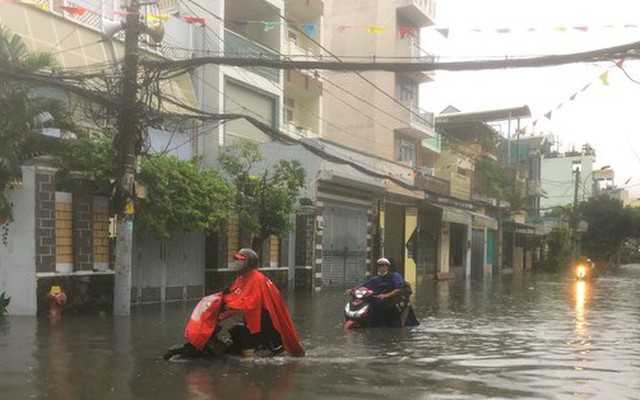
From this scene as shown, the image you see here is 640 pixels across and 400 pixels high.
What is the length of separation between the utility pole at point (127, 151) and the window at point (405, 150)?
25.1m

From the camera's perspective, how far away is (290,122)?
27.5 metres

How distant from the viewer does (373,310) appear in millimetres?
12812

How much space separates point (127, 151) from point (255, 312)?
5948mm

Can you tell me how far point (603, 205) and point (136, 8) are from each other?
61.2m

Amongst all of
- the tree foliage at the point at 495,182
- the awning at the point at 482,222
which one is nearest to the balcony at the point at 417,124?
the awning at the point at 482,222

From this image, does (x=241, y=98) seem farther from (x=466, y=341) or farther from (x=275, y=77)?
(x=466, y=341)

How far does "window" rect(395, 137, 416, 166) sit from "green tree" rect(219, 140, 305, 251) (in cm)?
1819

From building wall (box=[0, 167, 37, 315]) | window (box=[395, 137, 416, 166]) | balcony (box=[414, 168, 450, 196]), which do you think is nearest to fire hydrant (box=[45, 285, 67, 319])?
building wall (box=[0, 167, 37, 315])

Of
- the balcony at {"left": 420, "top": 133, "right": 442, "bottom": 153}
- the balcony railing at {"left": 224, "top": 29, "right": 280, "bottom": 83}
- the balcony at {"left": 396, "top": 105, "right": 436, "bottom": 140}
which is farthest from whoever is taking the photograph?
the balcony at {"left": 420, "top": 133, "right": 442, "bottom": 153}

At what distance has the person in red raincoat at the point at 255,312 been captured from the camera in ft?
27.9

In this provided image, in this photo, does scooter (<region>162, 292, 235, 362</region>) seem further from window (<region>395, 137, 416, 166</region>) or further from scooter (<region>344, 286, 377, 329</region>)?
window (<region>395, 137, 416, 166</region>)

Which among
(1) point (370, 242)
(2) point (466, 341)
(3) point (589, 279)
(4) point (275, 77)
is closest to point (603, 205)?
(3) point (589, 279)

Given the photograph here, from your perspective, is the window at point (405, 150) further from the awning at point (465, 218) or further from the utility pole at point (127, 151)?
A: the utility pole at point (127, 151)

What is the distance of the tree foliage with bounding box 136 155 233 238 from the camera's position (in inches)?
598
